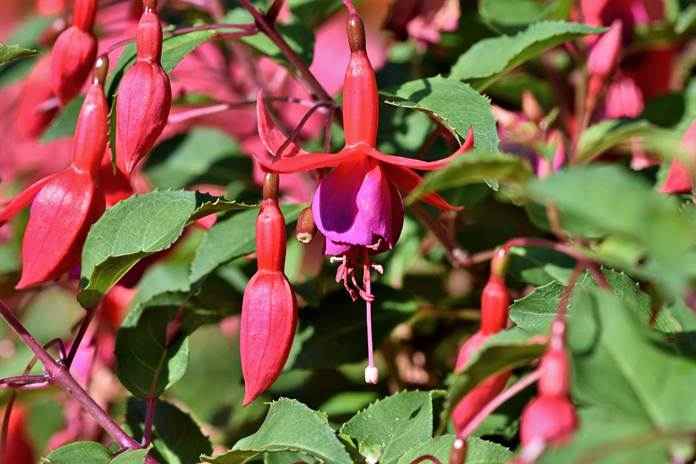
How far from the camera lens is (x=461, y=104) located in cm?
83

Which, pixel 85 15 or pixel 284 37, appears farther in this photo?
pixel 284 37

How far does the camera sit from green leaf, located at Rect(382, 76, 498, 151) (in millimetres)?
798

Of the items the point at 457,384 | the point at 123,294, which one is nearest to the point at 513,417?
the point at 457,384

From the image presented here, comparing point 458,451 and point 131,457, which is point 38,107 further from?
point 458,451

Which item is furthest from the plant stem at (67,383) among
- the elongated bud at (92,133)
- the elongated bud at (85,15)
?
the elongated bud at (85,15)

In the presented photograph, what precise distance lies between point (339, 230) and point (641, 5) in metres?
0.50

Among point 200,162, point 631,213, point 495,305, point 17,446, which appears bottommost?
point 17,446

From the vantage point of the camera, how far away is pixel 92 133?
0.83 metres

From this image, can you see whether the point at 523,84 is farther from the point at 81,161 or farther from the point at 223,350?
the point at 223,350

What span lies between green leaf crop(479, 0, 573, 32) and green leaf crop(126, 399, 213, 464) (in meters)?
0.48

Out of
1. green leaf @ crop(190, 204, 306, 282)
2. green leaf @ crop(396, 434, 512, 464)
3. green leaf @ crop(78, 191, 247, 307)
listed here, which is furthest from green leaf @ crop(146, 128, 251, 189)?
green leaf @ crop(396, 434, 512, 464)

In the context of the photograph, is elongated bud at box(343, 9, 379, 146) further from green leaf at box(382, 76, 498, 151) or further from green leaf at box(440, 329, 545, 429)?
green leaf at box(440, 329, 545, 429)

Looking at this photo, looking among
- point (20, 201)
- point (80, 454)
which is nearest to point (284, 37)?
point (20, 201)

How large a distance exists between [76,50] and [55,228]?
0.17 m
